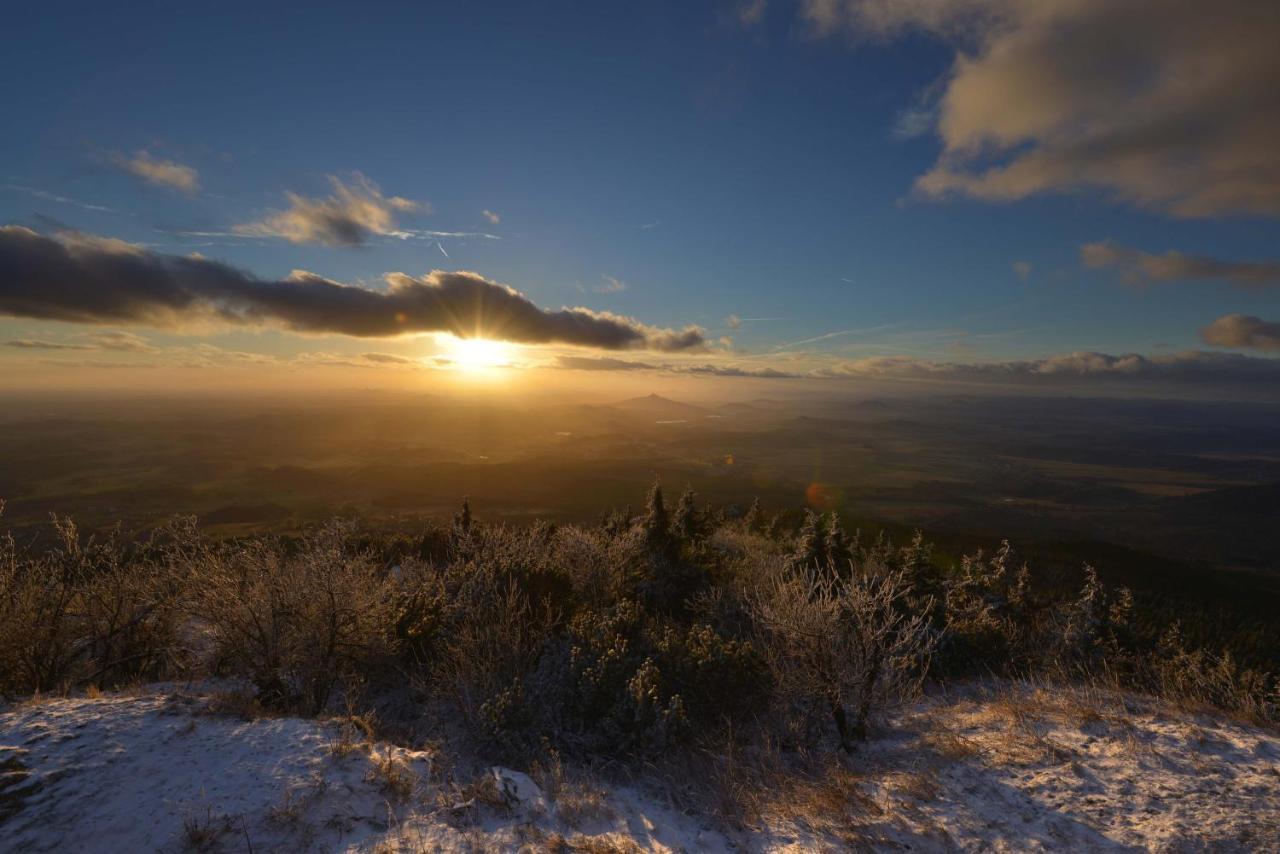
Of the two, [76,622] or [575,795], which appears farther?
[76,622]

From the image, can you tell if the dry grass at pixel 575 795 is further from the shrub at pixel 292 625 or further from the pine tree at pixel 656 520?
the pine tree at pixel 656 520

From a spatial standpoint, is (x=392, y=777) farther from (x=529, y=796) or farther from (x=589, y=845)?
(x=589, y=845)

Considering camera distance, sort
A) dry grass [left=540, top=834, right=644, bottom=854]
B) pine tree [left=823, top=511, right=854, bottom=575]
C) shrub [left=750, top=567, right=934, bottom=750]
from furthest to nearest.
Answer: pine tree [left=823, top=511, right=854, bottom=575] → shrub [left=750, top=567, right=934, bottom=750] → dry grass [left=540, top=834, right=644, bottom=854]

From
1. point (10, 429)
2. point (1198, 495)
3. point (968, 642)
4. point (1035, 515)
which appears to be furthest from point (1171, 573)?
point (10, 429)

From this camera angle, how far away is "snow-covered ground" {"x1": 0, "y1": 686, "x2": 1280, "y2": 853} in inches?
220

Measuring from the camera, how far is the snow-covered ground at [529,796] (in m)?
5.59

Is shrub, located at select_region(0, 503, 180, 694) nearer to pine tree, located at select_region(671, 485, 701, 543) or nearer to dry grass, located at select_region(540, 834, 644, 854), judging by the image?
dry grass, located at select_region(540, 834, 644, 854)

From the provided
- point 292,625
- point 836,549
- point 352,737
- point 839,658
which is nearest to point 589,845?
point 352,737

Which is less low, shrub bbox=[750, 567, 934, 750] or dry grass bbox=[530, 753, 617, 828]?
shrub bbox=[750, 567, 934, 750]

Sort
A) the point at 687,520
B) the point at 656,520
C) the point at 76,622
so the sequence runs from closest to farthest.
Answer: the point at 76,622, the point at 656,520, the point at 687,520

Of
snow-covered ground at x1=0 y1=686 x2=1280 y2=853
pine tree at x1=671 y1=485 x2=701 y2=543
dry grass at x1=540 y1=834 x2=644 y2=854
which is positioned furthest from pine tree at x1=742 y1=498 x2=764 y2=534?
dry grass at x1=540 y1=834 x2=644 y2=854

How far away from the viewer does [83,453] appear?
14362 cm

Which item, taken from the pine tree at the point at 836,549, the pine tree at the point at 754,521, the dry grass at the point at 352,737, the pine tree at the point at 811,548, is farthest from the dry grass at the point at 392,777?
the pine tree at the point at 754,521

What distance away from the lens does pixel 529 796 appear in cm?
696
